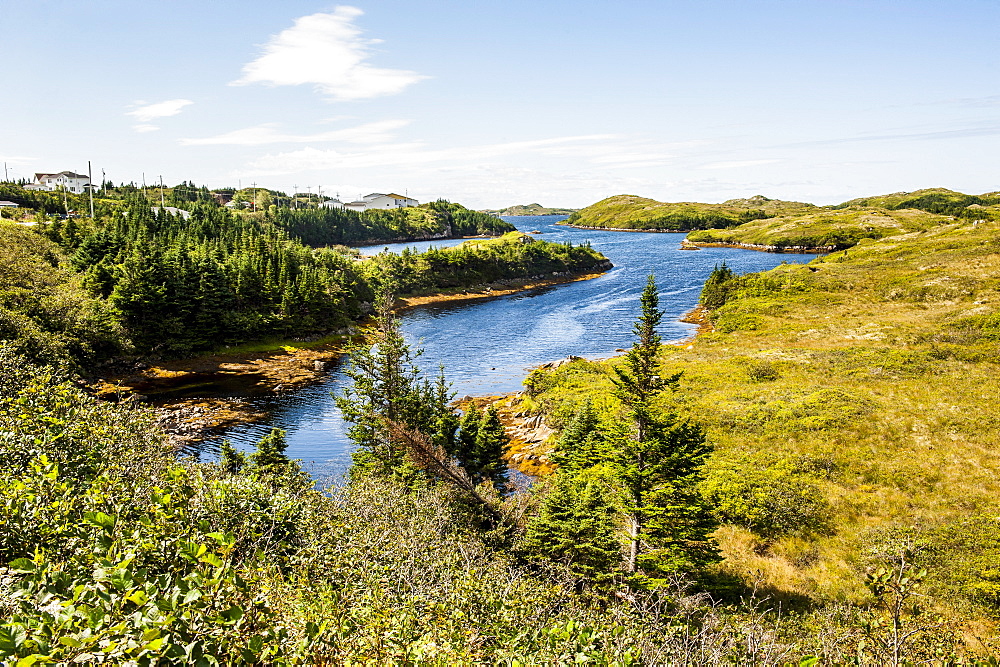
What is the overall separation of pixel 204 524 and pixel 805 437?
3324 centimetres

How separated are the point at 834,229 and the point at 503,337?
142964 millimetres

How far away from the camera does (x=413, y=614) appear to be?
8.02 meters

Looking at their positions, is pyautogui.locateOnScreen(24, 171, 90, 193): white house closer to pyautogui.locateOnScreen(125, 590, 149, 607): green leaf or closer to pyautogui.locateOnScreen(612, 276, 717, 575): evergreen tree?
pyautogui.locateOnScreen(612, 276, 717, 575): evergreen tree

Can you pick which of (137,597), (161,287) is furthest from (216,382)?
(137,597)

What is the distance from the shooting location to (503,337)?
2876 inches

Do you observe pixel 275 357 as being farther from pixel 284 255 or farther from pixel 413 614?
pixel 413 614

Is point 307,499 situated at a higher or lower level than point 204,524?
lower

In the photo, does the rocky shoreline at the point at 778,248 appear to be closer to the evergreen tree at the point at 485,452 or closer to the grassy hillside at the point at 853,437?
the grassy hillside at the point at 853,437

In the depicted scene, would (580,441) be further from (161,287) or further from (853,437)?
(161,287)

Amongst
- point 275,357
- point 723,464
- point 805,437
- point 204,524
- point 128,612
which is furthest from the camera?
point 275,357

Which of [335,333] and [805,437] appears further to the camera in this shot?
[335,333]

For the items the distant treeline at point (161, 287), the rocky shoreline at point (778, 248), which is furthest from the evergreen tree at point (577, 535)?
the rocky shoreline at point (778, 248)

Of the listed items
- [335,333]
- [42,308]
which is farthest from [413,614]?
[335,333]

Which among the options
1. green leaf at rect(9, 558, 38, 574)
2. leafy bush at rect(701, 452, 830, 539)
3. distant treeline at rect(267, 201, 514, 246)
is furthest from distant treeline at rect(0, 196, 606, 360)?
distant treeline at rect(267, 201, 514, 246)
